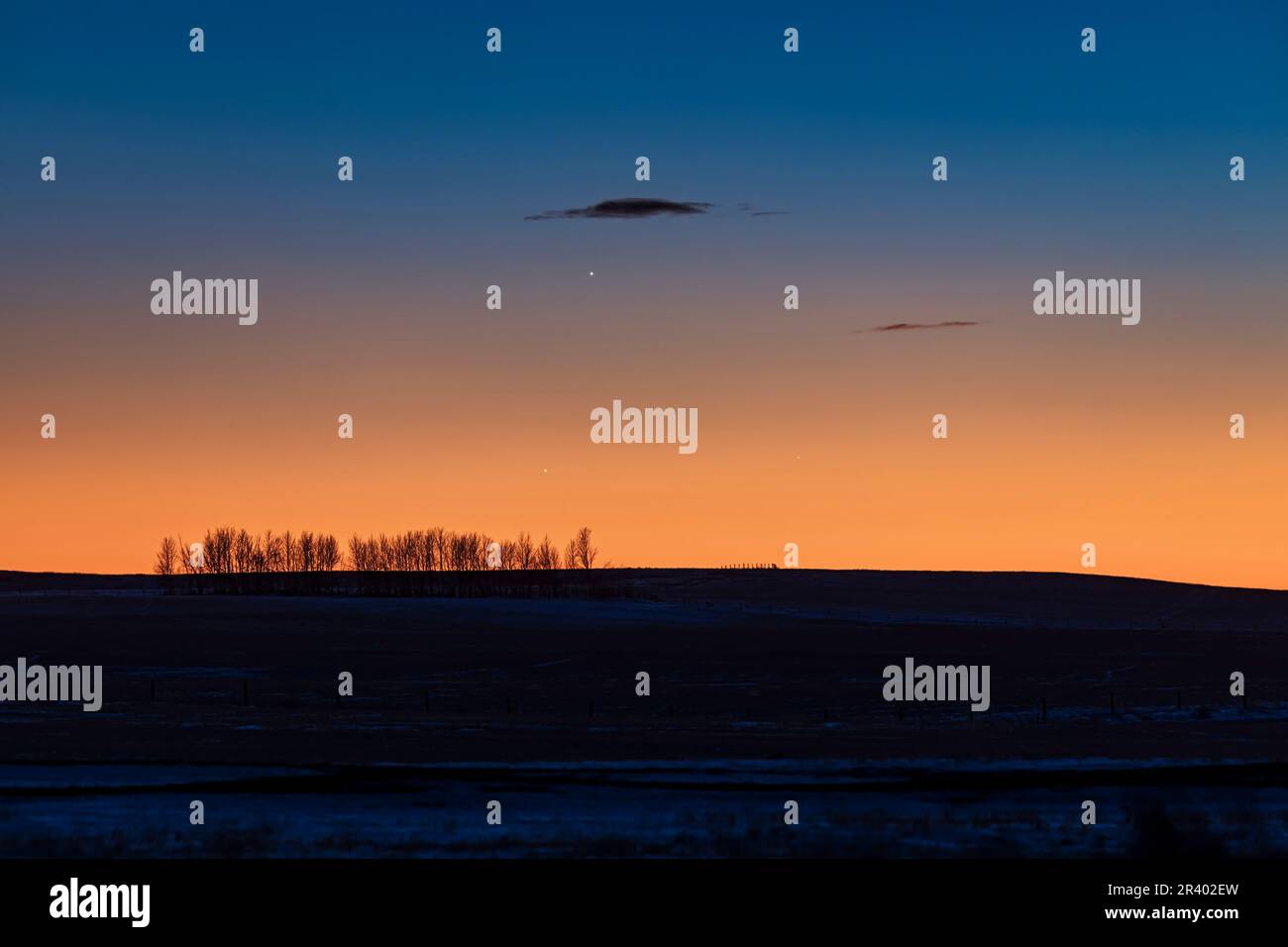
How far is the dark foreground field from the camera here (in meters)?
29.7

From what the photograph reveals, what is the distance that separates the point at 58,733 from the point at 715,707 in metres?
25.2

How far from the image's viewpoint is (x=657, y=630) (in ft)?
361

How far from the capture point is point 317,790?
34031 millimetres

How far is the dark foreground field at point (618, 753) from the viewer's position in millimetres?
29703

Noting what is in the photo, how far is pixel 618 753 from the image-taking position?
134ft
